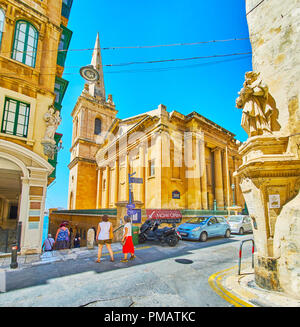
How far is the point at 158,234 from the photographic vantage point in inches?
417

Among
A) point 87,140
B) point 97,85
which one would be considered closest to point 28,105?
point 87,140

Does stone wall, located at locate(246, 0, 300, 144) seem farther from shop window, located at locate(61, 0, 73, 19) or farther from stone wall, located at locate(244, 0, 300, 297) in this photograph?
shop window, located at locate(61, 0, 73, 19)

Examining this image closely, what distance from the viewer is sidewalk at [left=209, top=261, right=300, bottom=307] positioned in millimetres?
3969

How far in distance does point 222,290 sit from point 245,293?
51 cm

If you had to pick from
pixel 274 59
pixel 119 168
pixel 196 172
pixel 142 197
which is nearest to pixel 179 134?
pixel 196 172

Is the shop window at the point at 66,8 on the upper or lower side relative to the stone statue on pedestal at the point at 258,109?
upper

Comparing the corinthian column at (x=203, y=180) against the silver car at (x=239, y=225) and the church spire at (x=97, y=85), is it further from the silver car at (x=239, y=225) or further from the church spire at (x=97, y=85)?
the church spire at (x=97, y=85)

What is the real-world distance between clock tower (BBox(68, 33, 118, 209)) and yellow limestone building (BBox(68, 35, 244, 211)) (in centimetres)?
18

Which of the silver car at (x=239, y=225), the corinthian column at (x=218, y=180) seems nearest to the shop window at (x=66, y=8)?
the silver car at (x=239, y=225)

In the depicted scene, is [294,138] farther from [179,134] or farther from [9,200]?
[9,200]

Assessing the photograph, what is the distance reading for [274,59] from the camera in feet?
18.9

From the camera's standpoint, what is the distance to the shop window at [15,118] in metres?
9.34

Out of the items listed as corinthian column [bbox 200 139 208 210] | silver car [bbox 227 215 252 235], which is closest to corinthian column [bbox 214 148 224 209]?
corinthian column [bbox 200 139 208 210]

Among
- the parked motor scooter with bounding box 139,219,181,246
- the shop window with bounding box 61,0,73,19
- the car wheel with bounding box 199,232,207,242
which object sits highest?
the shop window with bounding box 61,0,73,19
